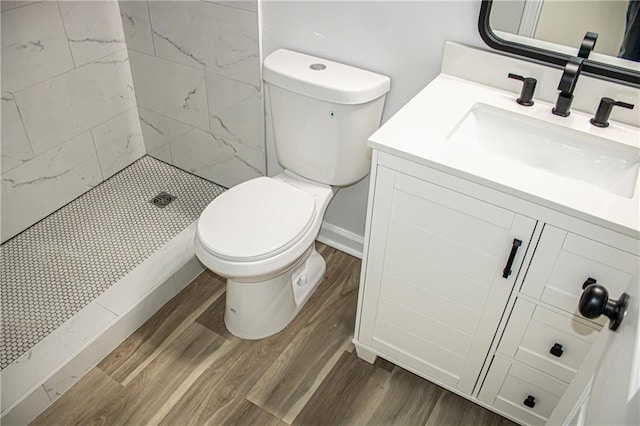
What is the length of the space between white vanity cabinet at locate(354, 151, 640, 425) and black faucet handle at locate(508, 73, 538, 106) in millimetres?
419

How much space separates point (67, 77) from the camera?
2.16 meters

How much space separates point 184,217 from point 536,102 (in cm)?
146

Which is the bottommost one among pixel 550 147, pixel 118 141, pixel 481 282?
pixel 118 141

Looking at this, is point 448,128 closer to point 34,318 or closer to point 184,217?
point 184,217

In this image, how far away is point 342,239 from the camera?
231 cm

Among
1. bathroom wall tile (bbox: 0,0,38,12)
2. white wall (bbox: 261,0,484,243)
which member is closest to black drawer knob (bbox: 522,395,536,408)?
white wall (bbox: 261,0,484,243)

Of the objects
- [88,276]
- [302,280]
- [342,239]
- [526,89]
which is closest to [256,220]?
[302,280]

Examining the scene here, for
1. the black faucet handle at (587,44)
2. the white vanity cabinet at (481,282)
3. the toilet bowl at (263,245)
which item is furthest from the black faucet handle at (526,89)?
the toilet bowl at (263,245)

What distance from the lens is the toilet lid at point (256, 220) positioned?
165cm

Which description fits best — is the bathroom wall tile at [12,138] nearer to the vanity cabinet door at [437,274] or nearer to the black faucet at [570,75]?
the vanity cabinet door at [437,274]

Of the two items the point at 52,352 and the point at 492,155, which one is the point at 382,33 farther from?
the point at 52,352

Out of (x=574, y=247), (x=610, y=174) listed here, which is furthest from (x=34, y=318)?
(x=610, y=174)

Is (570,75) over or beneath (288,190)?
over

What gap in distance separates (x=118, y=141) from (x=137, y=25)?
0.54 m
